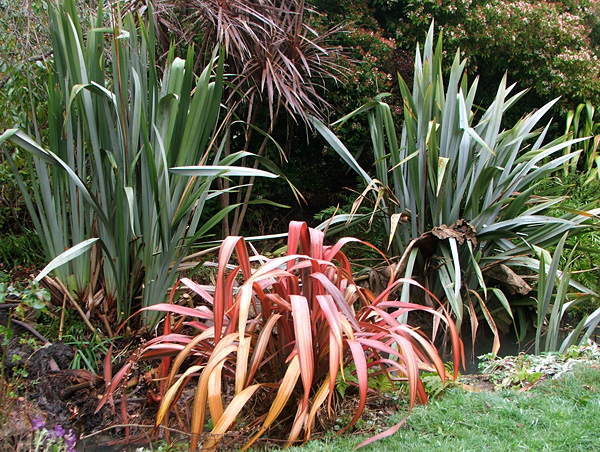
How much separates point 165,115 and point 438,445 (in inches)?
81.8

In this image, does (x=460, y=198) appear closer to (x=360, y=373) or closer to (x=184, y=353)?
(x=360, y=373)

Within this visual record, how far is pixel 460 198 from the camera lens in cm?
353

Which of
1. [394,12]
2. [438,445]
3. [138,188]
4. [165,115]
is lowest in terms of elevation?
[438,445]

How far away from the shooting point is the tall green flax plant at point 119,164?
2730 mm

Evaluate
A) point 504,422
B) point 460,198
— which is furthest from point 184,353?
point 460,198

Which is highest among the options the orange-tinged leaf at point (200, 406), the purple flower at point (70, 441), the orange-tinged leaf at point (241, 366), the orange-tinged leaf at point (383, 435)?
the orange-tinged leaf at point (241, 366)

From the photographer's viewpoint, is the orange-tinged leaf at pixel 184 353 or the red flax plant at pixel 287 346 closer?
the red flax plant at pixel 287 346

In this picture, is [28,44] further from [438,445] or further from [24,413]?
[438,445]

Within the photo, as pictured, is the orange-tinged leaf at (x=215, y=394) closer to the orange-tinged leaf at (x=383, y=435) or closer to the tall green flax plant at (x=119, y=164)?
the orange-tinged leaf at (x=383, y=435)

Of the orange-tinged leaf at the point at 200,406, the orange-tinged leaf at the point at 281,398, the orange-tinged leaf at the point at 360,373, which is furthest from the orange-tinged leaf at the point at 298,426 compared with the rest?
the orange-tinged leaf at the point at 200,406

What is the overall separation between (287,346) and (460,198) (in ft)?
6.14

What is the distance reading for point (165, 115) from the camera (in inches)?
111

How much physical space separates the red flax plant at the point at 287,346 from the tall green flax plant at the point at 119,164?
22.0 inches


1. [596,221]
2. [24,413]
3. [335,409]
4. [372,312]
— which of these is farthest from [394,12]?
[24,413]
